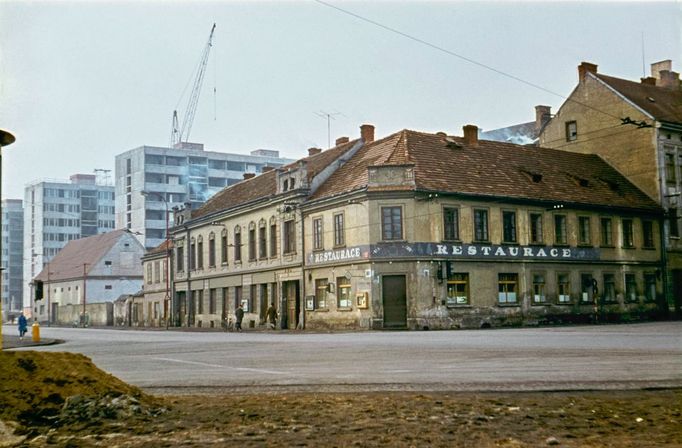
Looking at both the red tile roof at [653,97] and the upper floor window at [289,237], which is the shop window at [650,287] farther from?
the upper floor window at [289,237]

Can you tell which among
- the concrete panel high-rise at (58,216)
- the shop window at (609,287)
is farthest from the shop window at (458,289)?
the concrete panel high-rise at (58,216)

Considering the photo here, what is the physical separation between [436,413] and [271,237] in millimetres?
43956

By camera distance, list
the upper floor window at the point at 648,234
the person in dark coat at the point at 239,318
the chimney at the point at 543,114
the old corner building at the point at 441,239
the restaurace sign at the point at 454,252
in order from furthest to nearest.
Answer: the chimney at the point at 543,114 → the upper floor window at the point at 648,234 → the person in dark coat at the point at 239,318 → the old corner building at the point at 441,239 → the restaurace sign at the point at 454,252

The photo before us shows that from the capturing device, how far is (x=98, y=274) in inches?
3723

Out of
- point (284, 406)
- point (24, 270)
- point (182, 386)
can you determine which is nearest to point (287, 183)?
point (182, 386)

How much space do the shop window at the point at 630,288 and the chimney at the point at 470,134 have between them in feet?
43.1

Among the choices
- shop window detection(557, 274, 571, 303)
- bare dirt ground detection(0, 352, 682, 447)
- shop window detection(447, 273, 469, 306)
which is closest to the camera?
bare dirt ground detection(0, 352, 682, 447)

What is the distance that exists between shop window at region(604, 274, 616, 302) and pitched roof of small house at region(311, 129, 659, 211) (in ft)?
15.1

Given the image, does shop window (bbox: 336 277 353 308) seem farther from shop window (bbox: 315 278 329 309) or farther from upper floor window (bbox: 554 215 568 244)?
upper floor window (bbox: 554 215 568 244)

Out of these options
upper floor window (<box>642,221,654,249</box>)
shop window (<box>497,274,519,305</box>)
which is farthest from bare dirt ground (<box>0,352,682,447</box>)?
upper floor window (<box>642,221,654,249</box>)

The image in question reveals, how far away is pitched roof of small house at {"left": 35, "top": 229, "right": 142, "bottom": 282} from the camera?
313ft

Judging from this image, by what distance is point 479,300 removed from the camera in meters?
42.6

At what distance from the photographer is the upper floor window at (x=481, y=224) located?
43562 mm

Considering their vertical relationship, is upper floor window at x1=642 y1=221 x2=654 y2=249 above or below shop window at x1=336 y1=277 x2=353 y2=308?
above
